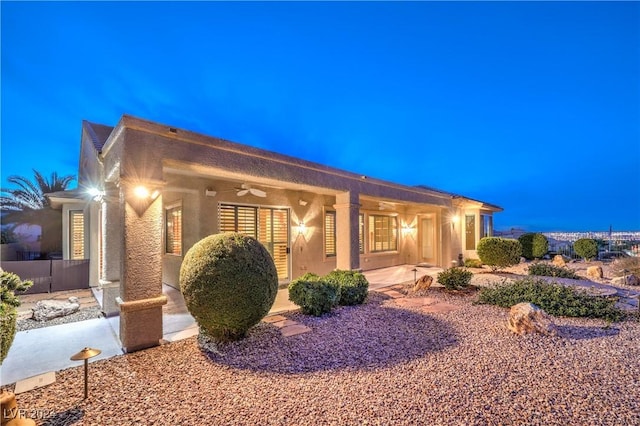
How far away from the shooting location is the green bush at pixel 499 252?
10969 mm

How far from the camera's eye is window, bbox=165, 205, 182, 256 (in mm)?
8453

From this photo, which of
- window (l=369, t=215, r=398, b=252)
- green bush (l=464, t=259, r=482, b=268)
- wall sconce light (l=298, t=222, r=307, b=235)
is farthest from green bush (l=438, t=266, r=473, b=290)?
green bush (l=464, t=259, r=482, b=268)

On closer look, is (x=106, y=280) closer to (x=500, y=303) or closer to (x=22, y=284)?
(x=22, y=284)

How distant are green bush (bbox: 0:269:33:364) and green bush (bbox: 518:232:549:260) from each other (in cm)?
1984

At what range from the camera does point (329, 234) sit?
11.0 m

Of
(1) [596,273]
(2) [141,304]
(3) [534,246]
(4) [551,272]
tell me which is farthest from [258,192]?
(3) [534,246]

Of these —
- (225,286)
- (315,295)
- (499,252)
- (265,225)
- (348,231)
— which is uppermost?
(265,225)

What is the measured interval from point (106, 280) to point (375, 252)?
32.0ft

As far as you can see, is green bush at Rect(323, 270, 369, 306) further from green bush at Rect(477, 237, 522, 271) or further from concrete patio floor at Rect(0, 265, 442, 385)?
green bush at Rect(477, 237, 522, 271)

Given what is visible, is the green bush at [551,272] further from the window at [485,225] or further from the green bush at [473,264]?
the window at [485,225]

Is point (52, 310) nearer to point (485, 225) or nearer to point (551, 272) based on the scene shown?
point (551, 272)

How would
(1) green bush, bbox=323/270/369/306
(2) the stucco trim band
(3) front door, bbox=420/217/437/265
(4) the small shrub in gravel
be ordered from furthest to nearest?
(3) front door, bbox=420/217/437/265
(4) the small shrub in gravel
(1) green bush, bbox=323/270/369/306
(2) the stucco trim band

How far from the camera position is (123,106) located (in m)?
53.1

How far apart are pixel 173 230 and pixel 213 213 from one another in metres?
1.90
